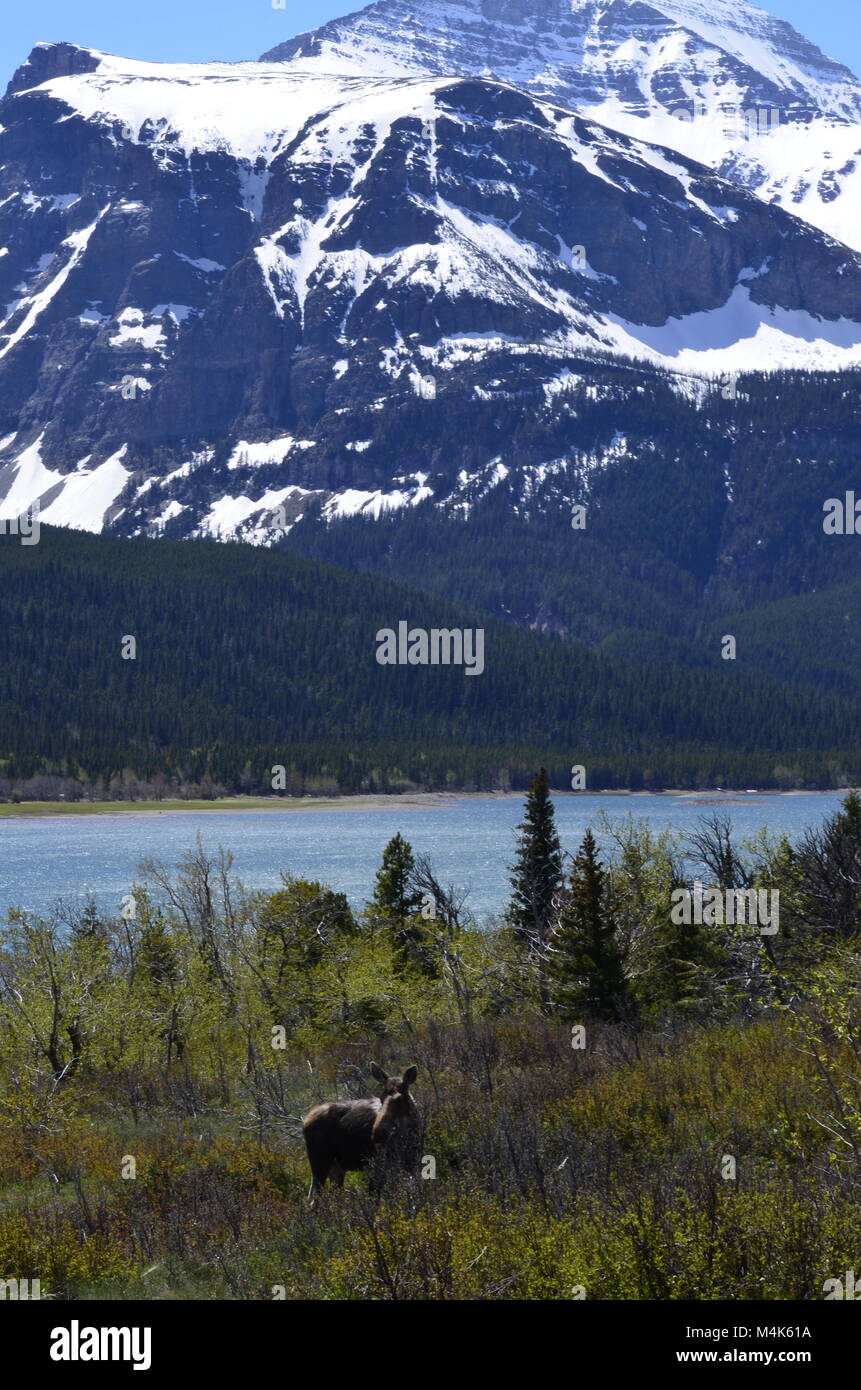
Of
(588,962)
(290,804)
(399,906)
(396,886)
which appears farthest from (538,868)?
(290,804)

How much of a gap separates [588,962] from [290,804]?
147m

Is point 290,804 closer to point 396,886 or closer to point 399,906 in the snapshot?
point 396,886

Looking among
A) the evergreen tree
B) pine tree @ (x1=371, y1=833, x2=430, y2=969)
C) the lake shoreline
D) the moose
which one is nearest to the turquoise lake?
the lake shoreline

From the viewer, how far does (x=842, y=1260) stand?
13055 mm

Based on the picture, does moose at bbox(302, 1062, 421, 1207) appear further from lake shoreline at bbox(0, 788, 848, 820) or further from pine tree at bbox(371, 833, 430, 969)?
lake shoreline at bbox(0, 788, 848, 820)

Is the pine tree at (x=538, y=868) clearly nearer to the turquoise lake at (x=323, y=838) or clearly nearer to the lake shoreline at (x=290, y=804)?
the turquoise lake at (x=323, y=838)

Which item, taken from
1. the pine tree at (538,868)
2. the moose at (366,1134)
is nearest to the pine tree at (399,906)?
the pine tree at (538,868)

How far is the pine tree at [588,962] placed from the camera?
34469mm

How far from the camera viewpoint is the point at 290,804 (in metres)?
181

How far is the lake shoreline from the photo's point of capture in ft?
544

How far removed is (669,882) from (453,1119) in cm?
2642

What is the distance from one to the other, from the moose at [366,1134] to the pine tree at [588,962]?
15.9m
